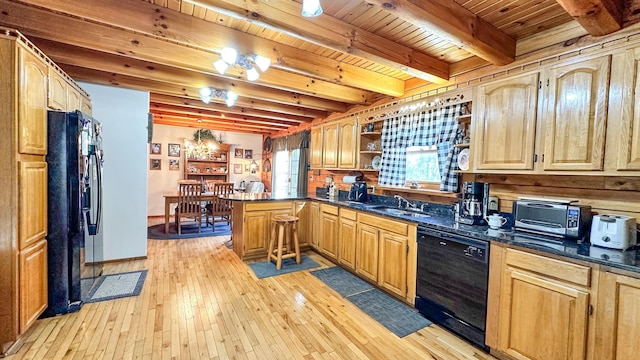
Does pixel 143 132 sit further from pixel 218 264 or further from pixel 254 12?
pixel 254 12

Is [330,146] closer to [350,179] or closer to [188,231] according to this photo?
[350,179]

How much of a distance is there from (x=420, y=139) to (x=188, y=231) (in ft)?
15.4

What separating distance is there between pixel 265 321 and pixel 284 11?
2483 mm

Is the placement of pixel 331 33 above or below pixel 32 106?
above

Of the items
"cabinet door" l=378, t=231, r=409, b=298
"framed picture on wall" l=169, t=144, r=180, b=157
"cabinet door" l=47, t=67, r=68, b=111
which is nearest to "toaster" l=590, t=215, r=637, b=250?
"cabinet door" l=378, t=231, r=409, b=298

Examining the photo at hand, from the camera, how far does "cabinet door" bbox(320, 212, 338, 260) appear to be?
12.5ft

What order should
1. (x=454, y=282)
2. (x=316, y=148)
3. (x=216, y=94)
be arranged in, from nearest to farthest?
(x=454, y=282)
(x=216, y=94)
(x=316, y=148)

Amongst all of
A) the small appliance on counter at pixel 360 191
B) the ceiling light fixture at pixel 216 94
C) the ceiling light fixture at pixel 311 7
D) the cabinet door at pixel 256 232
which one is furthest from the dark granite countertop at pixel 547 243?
the ceiling light fixture at pixel 216 94

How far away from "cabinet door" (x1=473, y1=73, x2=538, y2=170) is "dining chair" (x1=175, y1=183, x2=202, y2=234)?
4694 mm

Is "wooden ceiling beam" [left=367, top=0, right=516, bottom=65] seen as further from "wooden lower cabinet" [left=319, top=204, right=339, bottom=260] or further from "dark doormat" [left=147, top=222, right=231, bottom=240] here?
"dark doormat" [left=147, top=222, right=231, bottom=240]

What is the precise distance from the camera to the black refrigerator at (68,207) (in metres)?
2.35

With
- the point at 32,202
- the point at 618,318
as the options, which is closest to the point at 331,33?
the point at 618,318

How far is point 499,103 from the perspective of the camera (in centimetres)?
235

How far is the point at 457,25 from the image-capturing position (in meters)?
1.96
